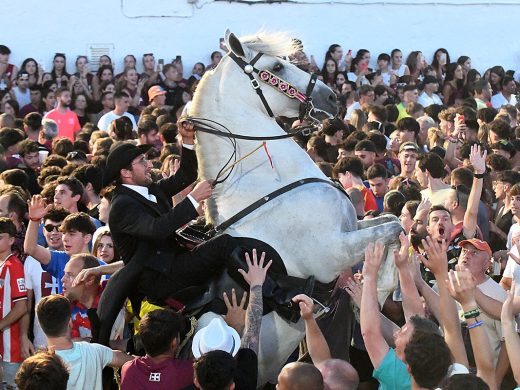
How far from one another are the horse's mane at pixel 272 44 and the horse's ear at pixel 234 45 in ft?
0.44

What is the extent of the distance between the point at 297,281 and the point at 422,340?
1.74 meters

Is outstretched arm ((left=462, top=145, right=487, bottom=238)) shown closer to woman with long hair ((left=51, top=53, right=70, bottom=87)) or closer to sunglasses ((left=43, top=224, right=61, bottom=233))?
sunglasses ((left=43, top=224, right=61, bottom=233))

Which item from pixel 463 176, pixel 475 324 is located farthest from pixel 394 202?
pixel 475 324

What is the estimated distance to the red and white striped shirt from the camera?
27.3ft

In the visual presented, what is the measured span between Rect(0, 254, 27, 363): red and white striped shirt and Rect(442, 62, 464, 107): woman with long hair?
520 inches

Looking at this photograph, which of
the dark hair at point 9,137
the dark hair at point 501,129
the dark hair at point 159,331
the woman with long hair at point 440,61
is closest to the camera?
the dark hair at point 159,331

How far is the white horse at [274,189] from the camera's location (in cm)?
753

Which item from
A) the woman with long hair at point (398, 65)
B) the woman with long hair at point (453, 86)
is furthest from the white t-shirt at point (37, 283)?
the woman with long hair at point (398, 65)

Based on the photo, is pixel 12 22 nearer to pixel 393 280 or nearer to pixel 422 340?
pixel 393 280

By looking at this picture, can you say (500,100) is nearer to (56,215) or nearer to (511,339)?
(56,215)

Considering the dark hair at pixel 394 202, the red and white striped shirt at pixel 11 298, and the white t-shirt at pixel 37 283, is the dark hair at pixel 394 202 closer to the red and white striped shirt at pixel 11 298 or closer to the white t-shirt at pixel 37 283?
the white t-shirt at pixel 37 283

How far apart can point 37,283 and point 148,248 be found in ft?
4.35

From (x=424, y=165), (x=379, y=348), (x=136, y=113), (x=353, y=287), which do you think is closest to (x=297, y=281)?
(x=353, y=287)

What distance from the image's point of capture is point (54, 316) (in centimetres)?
686
